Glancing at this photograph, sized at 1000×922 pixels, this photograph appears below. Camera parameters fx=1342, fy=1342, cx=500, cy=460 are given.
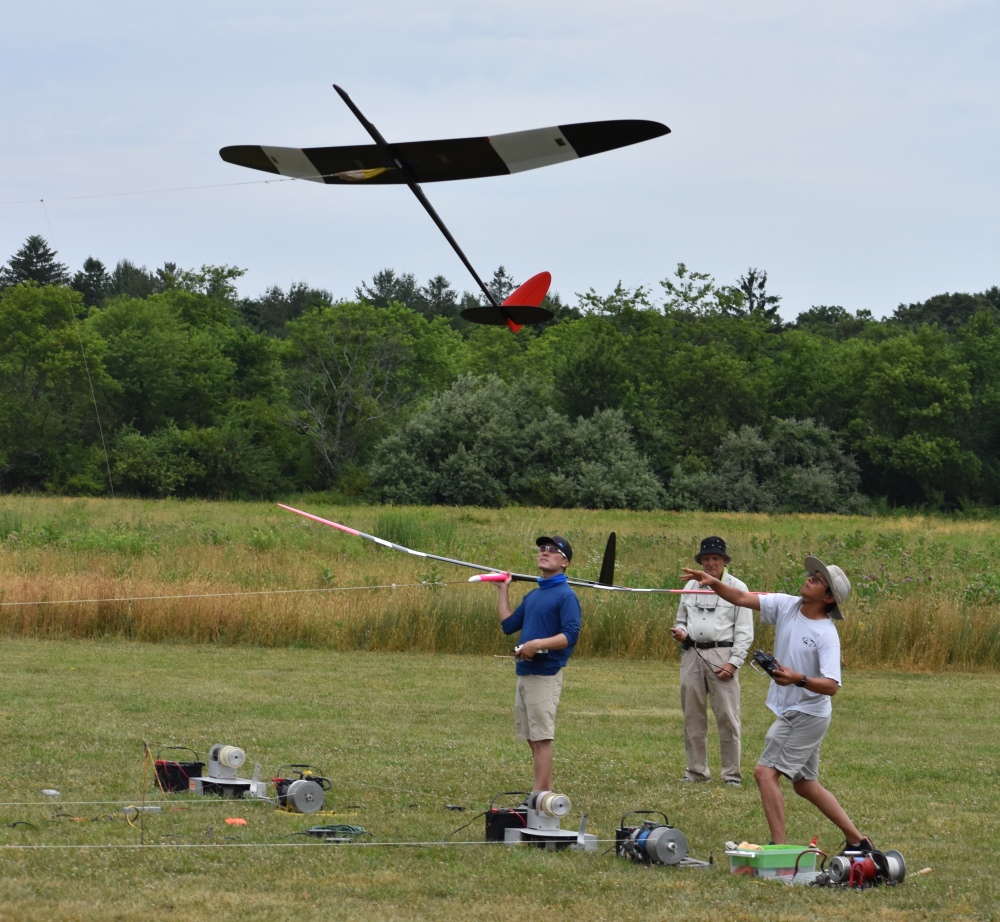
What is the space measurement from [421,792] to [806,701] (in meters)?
2.81

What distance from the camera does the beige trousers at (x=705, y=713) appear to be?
905 cm

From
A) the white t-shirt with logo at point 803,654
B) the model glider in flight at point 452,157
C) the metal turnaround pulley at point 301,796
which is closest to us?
the white t-shirt with logo at point 803,654

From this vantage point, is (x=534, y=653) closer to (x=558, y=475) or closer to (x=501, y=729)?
(x=501, y=729)

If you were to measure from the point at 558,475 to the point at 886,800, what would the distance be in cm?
4372

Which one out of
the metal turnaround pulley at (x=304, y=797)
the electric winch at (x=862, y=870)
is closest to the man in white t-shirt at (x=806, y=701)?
the electric winch at (x=862, y=870)

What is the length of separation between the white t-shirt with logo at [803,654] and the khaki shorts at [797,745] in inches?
1.9

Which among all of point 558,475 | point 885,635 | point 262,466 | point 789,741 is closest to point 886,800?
point 789,741

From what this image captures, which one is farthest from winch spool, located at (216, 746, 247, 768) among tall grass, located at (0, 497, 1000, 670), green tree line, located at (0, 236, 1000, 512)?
green tree line, located at (0, 236, 1000, 512)

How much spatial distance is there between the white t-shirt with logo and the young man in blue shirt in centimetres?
128

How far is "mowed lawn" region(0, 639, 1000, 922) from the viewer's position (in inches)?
222

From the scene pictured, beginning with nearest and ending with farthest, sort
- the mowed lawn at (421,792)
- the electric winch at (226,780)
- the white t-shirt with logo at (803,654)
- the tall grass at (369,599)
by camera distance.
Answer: the mowed lawn at (421,792) < the white t-shirt with logo at (803,654) < the electric winch at (226,780) < the tall grass at (369,599)

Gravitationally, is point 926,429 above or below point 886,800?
above

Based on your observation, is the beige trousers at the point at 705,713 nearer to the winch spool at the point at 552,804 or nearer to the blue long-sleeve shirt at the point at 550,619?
the blue long-sleeve shirt at the point at 550,619

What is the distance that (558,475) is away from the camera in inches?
2055
